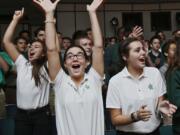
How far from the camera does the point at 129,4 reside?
14602mm

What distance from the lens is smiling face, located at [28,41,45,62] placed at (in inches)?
199

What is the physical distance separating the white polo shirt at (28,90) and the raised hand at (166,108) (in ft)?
5.56

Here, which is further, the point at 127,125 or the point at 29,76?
the point at 29,76

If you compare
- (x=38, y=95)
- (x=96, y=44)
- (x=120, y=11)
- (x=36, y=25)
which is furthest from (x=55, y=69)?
(x=120, y=11)

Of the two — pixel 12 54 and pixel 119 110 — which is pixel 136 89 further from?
pixel 12 54

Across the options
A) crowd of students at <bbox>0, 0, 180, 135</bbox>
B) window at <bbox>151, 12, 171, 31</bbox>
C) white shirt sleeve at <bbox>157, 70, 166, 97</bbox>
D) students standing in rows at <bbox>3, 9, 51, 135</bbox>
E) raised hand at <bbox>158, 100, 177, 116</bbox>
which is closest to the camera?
raised hand at <bbox>158, 100, 177, 116</bbox>

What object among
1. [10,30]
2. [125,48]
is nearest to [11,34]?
[10,30]

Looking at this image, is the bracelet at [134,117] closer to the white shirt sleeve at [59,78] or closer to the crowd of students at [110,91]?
the crowd of students at [110,91]

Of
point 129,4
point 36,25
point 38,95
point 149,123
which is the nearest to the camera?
point 149,123

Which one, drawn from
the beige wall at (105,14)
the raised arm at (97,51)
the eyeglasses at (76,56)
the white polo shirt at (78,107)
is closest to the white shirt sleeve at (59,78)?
the white polo shirt at (78,107)

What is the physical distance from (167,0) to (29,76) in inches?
404

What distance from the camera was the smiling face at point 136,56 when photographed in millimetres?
3862

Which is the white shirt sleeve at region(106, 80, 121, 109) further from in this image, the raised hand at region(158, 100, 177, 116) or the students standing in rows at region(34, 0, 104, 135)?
the raised hand at region(158, 100, 177, 116)

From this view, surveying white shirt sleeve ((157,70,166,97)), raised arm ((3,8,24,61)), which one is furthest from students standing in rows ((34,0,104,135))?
raised arm ((3,8,24,61))
